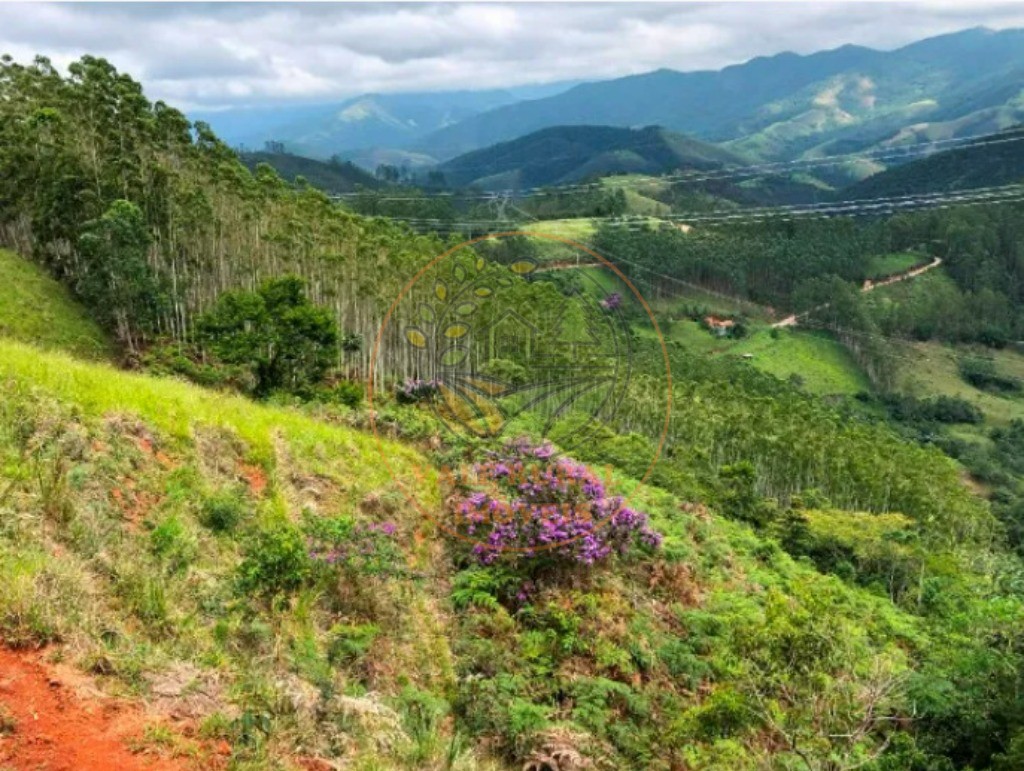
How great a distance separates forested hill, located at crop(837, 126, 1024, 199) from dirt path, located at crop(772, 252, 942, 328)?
181 ft

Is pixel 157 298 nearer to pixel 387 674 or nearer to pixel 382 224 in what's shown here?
pixel 382 224

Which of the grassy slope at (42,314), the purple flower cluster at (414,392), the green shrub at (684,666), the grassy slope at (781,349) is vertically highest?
the grassy slope at (42,314)

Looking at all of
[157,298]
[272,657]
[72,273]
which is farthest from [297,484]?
[72,273]

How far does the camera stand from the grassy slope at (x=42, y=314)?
3219 cm

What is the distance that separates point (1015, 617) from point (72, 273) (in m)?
43.8

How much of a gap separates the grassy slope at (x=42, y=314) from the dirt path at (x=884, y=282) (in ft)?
302

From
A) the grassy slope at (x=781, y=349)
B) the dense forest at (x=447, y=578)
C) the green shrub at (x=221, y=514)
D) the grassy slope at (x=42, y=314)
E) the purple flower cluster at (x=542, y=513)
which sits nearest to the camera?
the dense forest at (x=447, y=578)

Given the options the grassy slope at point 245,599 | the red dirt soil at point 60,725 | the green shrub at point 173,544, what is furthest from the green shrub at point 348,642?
the red dirt soil at point 60,725

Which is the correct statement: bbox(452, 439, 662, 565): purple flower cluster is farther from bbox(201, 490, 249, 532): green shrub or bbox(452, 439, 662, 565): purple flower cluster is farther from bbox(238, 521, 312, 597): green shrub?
bbox(201, 490, 249, 532): green shrub

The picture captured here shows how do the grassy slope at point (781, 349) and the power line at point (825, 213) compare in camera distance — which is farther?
the power line at point (825, 213)

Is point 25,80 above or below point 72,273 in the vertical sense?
above

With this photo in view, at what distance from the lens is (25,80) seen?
41219 mm

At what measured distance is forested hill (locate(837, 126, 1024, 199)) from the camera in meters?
167

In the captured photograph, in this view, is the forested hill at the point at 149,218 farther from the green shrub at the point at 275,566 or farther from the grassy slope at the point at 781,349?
the grassy slope at the point at 781,349
